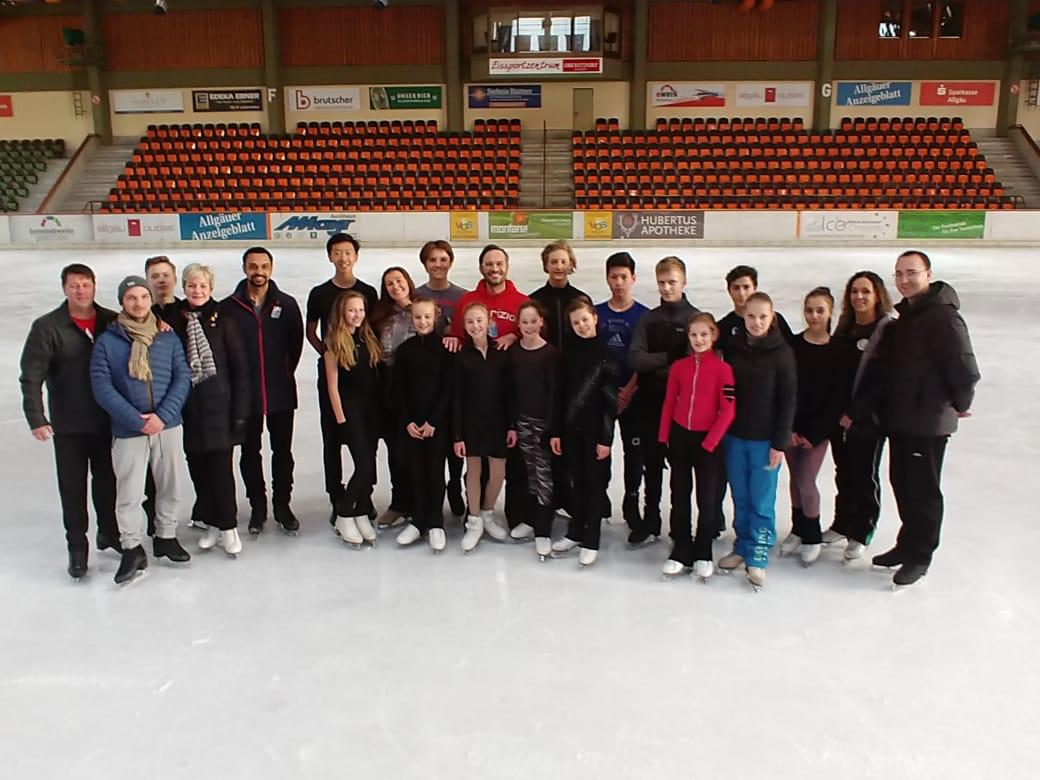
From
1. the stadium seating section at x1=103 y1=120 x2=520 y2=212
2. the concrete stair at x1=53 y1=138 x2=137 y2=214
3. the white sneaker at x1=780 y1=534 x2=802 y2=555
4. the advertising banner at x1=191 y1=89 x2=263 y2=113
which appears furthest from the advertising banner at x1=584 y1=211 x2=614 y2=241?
the white sneaker at x1=780 y1=534 x2=802 y2=555

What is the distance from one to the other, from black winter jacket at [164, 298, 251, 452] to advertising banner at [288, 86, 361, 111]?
22.9 metres

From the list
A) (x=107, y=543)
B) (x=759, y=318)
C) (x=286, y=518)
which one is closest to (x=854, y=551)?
(x=759, y=318)

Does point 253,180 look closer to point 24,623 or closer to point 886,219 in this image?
point 886,219

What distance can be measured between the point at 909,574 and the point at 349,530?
2.57 meters

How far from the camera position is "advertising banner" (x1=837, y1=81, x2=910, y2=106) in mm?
24438

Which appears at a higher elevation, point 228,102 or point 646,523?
point 228,102

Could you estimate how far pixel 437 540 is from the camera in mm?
4035

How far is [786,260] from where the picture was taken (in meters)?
16.3

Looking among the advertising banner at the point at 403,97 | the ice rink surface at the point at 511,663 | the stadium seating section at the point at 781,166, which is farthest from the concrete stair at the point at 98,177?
the ice rink surface at the point at 511,663

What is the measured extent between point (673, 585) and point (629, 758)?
4.02 ft

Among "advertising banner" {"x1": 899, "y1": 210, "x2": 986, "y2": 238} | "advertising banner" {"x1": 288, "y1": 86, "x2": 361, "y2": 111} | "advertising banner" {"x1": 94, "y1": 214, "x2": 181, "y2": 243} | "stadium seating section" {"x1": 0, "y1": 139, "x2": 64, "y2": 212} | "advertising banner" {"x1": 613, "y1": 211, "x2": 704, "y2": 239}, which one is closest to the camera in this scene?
"advertising banner" {"x1": 899, "y1": 210, "x2": 986, "y2": 238}

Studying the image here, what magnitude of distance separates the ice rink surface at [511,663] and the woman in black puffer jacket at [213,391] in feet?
0.91

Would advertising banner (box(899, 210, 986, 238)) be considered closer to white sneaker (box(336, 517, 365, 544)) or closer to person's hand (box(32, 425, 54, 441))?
white sneaker (box(336, 517, 365, 544))

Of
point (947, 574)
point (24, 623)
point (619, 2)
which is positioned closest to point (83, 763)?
point (24, 623)
